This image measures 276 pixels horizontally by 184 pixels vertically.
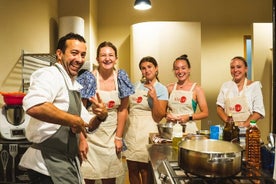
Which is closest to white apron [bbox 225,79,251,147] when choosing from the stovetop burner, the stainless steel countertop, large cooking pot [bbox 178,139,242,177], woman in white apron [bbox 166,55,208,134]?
woman in white apron [bbox 166,55,208,134]

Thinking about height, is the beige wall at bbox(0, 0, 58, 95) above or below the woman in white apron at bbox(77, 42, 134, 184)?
above

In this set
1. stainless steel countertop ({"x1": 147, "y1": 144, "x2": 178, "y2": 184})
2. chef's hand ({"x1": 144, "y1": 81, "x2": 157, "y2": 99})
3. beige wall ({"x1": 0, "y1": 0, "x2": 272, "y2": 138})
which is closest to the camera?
stainless steel countertop ({"x1": 147, "y1": 144, "x2": 178, "y2": 184})

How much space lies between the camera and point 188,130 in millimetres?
2041

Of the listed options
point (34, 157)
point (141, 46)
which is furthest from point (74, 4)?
point (34, 157)

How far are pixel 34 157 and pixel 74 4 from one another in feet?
8.23

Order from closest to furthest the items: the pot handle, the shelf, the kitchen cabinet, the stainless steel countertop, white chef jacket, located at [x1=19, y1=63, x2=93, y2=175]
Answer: the pot handle → white chef jacket, located at [x1=19, y1=63, x2=93, y2=175] → the stainless steel countertop → the kitchen cabinet → the shelf

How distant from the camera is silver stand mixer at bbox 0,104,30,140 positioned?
1769 mm

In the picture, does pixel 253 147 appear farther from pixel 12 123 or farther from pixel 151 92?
pixel 12 123

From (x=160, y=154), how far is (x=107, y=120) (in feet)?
1.85

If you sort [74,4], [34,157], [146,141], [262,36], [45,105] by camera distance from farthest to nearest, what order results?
1. [74,4]
2. [262,36]
3. [146,141]
4. [34,157]
5. [45,105]

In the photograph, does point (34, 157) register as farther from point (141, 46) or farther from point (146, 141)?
point (141, 46)

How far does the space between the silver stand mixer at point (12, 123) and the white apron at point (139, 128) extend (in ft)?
2.54

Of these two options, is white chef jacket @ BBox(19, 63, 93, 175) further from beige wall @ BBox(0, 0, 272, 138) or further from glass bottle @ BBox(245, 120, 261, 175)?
beige wall @ BBox(0, 0, 272, 138)

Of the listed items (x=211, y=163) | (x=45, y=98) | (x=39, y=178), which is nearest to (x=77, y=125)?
(x=45, y=98)
